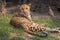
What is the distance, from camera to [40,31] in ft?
18.9

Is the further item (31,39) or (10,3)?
(10,3)

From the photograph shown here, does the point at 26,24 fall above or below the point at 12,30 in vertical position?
above

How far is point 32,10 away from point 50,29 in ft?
9.15

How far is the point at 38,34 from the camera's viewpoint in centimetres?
541

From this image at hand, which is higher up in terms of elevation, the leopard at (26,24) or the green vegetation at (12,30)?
the leopard at (26,24)

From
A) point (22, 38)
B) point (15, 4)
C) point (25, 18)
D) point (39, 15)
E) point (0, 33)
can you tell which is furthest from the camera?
point (15, 4)

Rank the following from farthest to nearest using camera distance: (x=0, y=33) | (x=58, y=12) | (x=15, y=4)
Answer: (x=15, y=4), (x=58, y=12), (x=0, y=33)

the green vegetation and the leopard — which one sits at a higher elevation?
the leopard

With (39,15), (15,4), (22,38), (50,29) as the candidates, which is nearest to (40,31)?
(50,29)

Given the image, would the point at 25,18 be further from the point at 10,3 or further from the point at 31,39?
the point at 10,3

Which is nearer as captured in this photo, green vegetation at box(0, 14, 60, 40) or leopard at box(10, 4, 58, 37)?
green vegetation at box(0, 14, 60, 40)

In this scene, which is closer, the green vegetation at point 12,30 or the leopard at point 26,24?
the green vegetation at point 12,30

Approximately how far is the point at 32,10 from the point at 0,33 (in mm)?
3193

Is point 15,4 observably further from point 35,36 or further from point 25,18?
point 35,36
